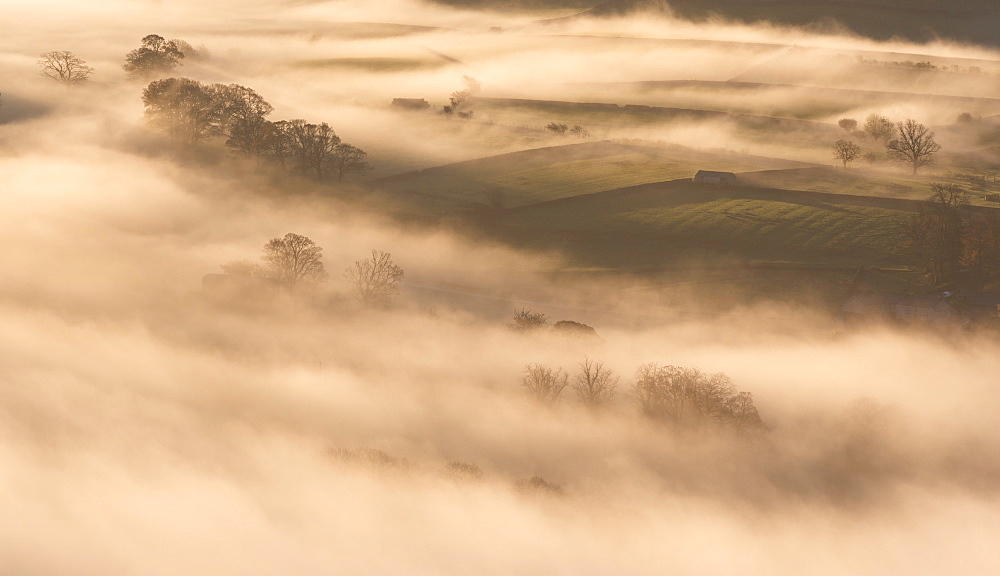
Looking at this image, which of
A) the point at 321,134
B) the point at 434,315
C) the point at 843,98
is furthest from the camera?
the point at 843,98

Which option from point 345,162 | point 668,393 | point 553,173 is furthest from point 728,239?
point 345,162

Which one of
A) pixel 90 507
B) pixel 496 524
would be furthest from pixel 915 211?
pixel 90 507

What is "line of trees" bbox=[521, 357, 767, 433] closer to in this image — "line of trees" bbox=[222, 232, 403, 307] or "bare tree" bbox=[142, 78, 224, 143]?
"line of trees" bbox=[222, 232, 403, 307]

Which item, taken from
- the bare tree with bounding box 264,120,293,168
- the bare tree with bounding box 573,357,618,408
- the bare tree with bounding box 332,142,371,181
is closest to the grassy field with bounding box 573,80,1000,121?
the bare tree with bounding box 332,142,371,181

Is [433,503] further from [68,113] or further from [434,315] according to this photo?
[68,113]

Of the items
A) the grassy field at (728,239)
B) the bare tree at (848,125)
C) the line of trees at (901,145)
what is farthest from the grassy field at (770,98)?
the grassy field at (728,239)

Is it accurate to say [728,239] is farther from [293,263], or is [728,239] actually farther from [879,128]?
[879,128]
